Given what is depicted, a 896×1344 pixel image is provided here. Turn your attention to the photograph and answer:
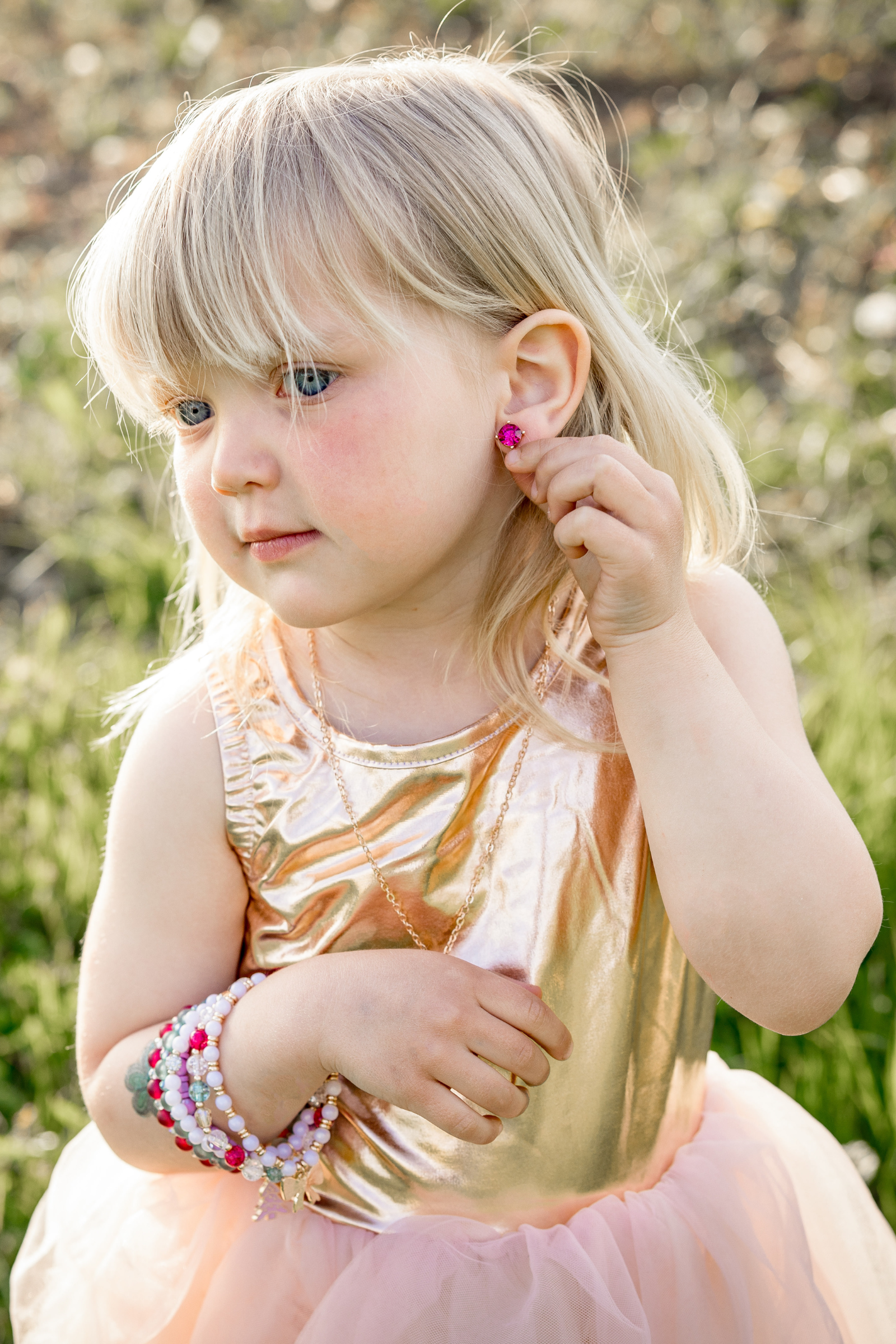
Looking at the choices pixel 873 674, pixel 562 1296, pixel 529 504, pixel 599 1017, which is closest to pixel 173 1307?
pixel 562 1296

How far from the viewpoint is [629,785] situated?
57.0 inches

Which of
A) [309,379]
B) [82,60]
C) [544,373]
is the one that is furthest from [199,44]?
[309,379]

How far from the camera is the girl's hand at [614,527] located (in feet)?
4.15

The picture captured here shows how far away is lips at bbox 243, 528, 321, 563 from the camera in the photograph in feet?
4.09

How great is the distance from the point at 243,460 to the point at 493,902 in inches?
24.2

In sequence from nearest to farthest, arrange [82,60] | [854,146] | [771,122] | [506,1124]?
[506,1124]
[854,146]
[771,122]
[82,60]

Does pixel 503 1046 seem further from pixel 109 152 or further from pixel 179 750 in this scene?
pixel 109 152

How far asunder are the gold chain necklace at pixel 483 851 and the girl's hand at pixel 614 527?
0.17 m

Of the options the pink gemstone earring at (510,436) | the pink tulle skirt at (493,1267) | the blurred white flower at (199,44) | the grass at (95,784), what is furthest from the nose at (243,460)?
the blurred white flower at (199,44)

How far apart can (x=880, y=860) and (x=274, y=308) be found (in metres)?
1.75

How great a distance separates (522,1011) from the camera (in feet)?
4.36

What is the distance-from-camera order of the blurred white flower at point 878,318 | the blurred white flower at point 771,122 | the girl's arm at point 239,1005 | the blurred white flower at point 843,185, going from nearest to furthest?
the girl's arm at point 239,1005, the blurred white flower at point 878,318, the blurred white flower at point 843,185, the blurred white flower at point 771,122

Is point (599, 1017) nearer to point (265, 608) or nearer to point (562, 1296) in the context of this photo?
point (562, 1296)

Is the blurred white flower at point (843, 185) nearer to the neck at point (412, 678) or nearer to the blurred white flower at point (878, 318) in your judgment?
the blurred white flower at point (878, 318)
